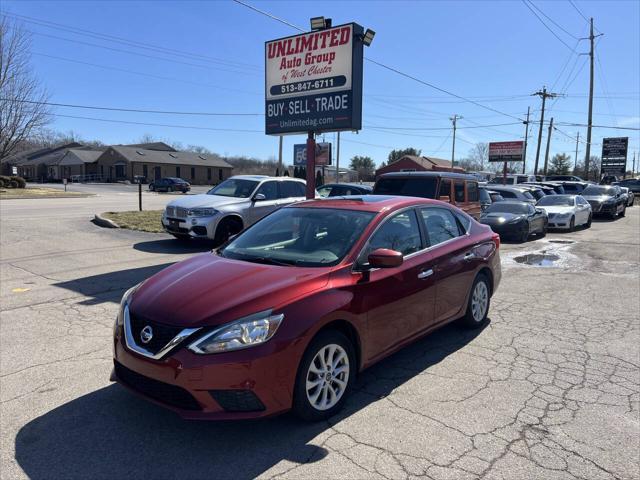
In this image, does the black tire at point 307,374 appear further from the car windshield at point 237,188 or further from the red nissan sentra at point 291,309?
the car windshield at point 237,188

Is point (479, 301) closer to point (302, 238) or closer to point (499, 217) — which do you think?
point (302, 238)

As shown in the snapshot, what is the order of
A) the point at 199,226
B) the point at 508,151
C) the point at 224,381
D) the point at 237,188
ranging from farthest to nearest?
the point at 508,151 → the point at 237,188 → the point at 199,226 → the point at 224,381

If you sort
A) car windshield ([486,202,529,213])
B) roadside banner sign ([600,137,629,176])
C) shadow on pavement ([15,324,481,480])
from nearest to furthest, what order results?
1. shadow on pavement ([15,324,481,480])
2. car windshield ([486,202,529,213])
3. roadside banner sign ([600,137,629,176])

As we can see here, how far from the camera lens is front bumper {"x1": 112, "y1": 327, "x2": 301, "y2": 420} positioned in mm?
2986

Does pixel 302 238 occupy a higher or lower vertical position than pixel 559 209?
higher

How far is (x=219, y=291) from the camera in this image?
3.40m

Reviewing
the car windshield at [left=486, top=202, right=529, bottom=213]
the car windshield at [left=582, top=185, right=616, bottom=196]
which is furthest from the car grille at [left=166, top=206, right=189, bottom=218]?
the car windshield at [left=582, top=185, right=616, bottom=196]

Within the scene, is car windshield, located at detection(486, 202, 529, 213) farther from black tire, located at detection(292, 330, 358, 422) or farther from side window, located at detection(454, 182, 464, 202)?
black tire, located at detection(292, 330, 358, 422)

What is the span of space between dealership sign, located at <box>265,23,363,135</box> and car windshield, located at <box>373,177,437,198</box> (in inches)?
64.5

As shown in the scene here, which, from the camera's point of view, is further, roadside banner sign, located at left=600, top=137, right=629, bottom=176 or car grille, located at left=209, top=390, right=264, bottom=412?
roadside banner sign, located at left=600, top=137, right=629, bottom=176

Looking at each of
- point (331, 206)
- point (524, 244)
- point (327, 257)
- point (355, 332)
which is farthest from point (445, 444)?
point (524, 244)

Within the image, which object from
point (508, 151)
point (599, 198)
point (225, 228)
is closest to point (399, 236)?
point (225, 228)

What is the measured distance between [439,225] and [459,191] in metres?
7.07

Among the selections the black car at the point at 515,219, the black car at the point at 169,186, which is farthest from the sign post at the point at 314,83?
the black car at the point at 169,186
